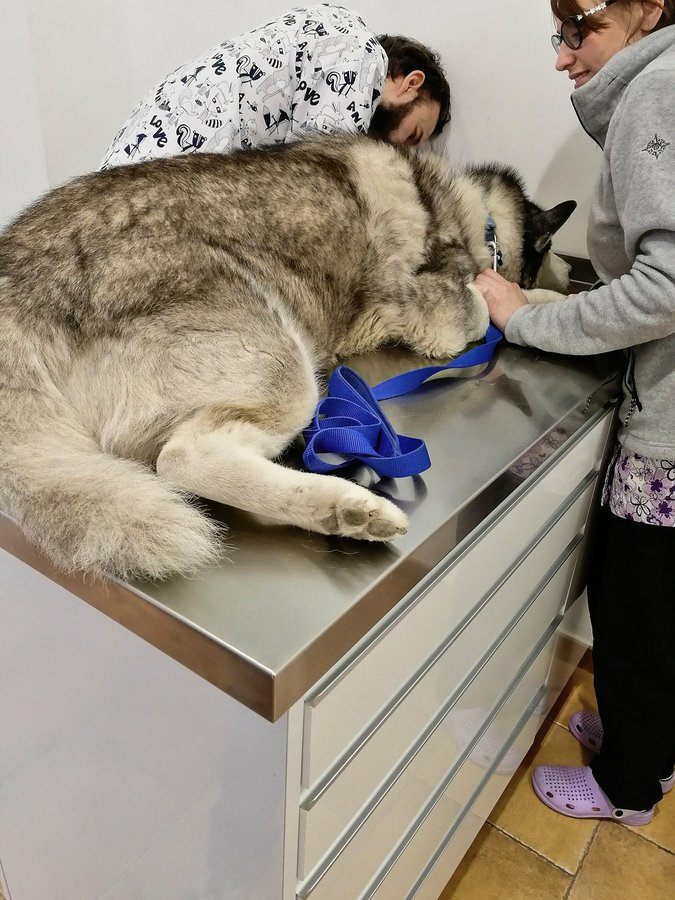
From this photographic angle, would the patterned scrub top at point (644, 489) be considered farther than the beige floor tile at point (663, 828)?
No

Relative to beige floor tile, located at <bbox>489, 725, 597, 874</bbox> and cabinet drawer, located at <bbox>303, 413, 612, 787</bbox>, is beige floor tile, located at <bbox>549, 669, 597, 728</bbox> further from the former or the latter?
cabinet drawer, located at <bbox>303, 413, 612, 787</bbox>

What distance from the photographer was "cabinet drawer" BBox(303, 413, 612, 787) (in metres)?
0.60

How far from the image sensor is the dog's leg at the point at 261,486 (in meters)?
0.66

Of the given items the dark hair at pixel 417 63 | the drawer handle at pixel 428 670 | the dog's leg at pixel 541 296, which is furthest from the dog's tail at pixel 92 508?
the dark hair at pixel 417 63

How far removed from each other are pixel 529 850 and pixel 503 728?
36 cm

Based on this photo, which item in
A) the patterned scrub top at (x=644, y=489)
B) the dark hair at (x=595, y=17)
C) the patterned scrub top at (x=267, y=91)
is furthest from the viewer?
the patterned scrub top at (x=267, y=91)

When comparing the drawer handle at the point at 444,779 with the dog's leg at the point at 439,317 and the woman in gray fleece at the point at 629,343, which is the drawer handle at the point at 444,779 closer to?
the woman in gray fleece at the point at 629,343

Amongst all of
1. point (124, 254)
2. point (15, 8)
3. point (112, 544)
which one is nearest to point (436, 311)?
point (124, 254)

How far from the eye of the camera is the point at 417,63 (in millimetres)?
1551

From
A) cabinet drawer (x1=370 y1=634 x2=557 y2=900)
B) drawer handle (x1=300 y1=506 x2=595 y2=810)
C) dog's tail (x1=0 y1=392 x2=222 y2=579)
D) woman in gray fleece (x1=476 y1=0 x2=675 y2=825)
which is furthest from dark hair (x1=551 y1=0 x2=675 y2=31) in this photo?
cabinet drawer (x1=370 y1=634 x2=557 y2=900)

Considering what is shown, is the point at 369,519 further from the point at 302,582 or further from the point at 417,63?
the point at 417,63

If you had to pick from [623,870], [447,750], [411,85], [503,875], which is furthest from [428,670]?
[411,85]

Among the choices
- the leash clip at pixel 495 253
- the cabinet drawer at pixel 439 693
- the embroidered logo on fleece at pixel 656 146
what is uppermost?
the embroidered logo on fleece at pixel 656 146

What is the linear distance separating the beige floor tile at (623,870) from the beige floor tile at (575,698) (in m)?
0.30
